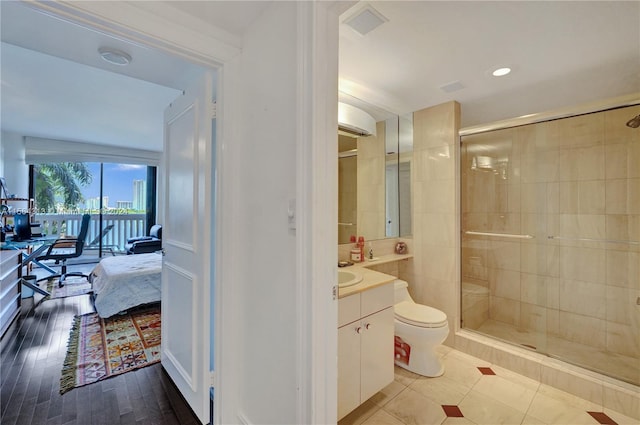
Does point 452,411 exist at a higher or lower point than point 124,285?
lower

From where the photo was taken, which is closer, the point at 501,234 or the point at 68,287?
the point at 501,234

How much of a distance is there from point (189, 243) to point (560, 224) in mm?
2972

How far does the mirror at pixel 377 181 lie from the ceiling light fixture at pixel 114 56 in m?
1.53

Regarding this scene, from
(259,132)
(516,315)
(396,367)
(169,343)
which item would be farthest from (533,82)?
(169,343)

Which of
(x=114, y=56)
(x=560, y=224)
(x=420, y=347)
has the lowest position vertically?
(x=420, y=347)

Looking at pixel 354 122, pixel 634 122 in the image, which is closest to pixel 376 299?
pixel 354 122

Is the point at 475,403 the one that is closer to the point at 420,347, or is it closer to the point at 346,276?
the point at 420,347

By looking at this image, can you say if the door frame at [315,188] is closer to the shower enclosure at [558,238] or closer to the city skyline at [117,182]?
the shower enclosure at [558,238]

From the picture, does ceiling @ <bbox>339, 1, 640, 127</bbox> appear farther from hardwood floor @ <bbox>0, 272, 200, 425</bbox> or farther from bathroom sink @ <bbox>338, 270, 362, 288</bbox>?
hardwood floor @ <bbox>0, 272, 200, 425</bbox>

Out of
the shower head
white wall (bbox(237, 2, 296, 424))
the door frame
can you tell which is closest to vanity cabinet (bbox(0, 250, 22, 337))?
white wall (bbox(237, 2, 296, 424))

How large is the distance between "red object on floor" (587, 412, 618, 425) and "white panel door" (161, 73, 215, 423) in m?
2.32

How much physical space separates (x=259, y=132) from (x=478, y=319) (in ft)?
8.53

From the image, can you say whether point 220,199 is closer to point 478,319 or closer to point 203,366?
point 203,366

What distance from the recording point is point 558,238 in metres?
2.41
